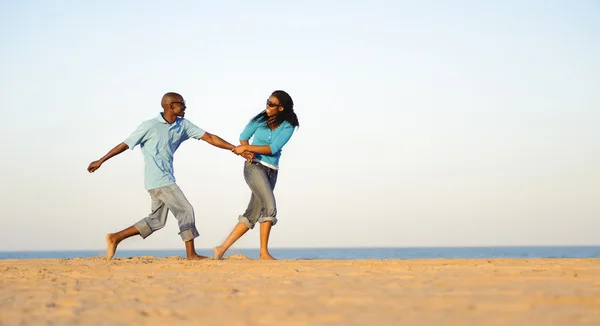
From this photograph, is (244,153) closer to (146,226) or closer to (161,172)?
(161,172)

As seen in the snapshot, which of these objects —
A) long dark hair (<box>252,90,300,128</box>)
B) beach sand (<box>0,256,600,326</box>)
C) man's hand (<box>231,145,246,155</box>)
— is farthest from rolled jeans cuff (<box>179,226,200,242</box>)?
beach sand (<box>0,256,600,326</box>)

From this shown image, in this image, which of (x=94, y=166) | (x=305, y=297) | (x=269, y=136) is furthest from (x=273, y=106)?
(x=305, y=297)

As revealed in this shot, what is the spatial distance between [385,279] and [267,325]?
213cm

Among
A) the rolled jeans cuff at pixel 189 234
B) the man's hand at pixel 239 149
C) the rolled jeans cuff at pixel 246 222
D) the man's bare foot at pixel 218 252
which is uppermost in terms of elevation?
the man's hand at pixel 239 149

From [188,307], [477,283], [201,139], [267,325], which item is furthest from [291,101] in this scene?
[267,325]

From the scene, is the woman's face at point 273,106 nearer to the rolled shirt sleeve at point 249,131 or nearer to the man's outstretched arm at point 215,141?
the rolled shirt sleeve at point 249,131

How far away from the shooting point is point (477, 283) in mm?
5113

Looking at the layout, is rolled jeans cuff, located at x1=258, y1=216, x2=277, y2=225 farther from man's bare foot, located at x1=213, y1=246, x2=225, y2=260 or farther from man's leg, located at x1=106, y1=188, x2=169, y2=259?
man's leg, located at x1=106, y1=188, x2=169, y2=259

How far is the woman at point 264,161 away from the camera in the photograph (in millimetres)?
8805

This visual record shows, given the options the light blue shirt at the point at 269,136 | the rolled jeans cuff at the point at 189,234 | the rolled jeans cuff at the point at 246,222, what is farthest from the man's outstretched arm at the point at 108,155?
the rolled jeans cuff at the point at 246,222

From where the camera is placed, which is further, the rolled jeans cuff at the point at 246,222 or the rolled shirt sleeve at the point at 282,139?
the rolled jeans cuff at the point at 246,222

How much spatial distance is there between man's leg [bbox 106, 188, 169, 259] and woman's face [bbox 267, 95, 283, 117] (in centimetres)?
155

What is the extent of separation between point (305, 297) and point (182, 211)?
4.55 m

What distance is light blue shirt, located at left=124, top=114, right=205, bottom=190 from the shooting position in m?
8.66
